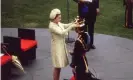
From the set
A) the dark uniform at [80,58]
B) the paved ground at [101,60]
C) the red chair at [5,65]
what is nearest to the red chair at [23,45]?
the paved ground at [101,60]

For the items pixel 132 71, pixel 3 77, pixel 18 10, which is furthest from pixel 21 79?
pixel 18 10

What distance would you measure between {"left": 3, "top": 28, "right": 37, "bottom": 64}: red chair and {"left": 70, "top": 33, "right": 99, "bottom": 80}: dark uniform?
204 cm

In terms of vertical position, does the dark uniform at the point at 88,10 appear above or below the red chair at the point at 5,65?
above

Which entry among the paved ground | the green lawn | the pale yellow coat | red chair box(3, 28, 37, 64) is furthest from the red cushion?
the green lawn

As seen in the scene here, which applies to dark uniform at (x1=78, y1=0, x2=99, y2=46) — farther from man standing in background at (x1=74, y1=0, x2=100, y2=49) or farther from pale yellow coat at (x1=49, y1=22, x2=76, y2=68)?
pale yellow coat at (x1=49, y1=22, x2=76, y2=68)

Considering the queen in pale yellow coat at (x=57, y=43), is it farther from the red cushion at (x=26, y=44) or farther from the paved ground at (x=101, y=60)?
the red cushion at (x=26, y=44)

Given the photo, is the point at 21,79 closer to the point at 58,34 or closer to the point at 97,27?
the point at 58,34

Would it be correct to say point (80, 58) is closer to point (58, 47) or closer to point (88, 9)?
point (58, 47)

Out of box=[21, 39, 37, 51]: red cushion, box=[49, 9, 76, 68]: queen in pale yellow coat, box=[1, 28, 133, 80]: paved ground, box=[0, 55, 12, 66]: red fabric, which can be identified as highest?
box=[49, 9, 76, 68]: queen in pale yellow coat

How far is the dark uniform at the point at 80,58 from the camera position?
32.0 ft

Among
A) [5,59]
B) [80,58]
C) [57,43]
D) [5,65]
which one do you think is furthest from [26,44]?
[80,58]

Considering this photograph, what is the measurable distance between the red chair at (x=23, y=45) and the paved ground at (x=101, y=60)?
10.6 inches

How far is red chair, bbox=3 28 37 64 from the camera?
11.4 metres

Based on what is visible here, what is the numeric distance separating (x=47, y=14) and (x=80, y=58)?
8858 mm
